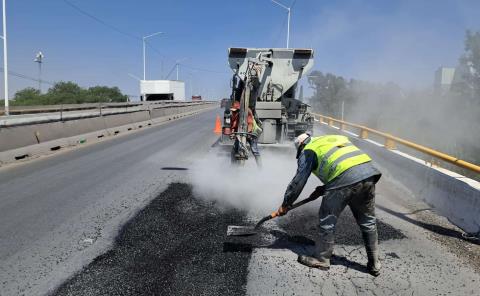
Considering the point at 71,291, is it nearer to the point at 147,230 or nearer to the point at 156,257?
the point at 156,257

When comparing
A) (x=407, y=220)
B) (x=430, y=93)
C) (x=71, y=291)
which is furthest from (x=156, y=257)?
(x=430, y=93)

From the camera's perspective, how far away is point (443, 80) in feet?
161

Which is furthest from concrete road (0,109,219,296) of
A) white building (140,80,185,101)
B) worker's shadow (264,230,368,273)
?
white building (140,80,185,101)

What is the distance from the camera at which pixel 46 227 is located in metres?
4.83

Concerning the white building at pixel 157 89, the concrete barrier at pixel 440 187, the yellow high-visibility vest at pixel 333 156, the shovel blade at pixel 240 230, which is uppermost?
the white building at pixel 157 89

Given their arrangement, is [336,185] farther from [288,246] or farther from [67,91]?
[67,91]

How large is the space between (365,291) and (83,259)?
269 centimetres

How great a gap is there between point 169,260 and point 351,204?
188cm

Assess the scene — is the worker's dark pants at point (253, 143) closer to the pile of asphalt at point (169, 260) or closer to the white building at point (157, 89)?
the pile of asphalt at point (169, 260)

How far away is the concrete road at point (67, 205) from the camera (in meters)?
3.79

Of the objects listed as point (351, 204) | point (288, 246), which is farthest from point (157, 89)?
point (351, 204)

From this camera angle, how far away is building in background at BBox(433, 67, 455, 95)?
148 feet

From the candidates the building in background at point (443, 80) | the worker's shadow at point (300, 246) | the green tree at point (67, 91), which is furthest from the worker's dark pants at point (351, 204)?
the green tree at point (67, 91)

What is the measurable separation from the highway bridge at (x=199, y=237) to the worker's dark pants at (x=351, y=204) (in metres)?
0.43
